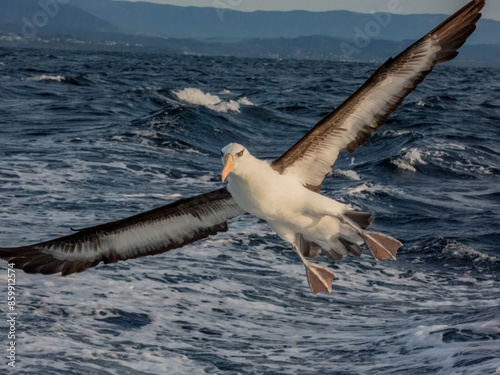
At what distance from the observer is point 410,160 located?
21172 millimetres

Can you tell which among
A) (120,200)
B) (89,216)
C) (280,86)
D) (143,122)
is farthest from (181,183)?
(280,86)

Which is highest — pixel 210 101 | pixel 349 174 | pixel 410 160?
pixel 210 101

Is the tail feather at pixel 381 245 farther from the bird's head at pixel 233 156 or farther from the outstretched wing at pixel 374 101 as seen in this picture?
the bird's head at pixel 233 156

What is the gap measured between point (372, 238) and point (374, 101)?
1480 mm

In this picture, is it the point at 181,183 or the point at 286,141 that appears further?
the point at 286,141

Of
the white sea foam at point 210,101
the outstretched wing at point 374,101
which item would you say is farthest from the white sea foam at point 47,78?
the outstretched wing at point 374,101

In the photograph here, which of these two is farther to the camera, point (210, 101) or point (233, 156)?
point (210, 101)

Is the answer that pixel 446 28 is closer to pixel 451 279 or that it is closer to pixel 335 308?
pixel 335 308

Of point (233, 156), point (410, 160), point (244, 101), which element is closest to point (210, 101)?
point (244, 101)

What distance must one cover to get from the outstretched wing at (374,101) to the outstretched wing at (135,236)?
1047 millimetres

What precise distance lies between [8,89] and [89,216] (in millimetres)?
24682

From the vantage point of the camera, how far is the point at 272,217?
23.5ft

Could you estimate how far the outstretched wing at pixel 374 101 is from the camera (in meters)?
7.14

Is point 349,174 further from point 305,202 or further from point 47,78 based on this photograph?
point 47,78
